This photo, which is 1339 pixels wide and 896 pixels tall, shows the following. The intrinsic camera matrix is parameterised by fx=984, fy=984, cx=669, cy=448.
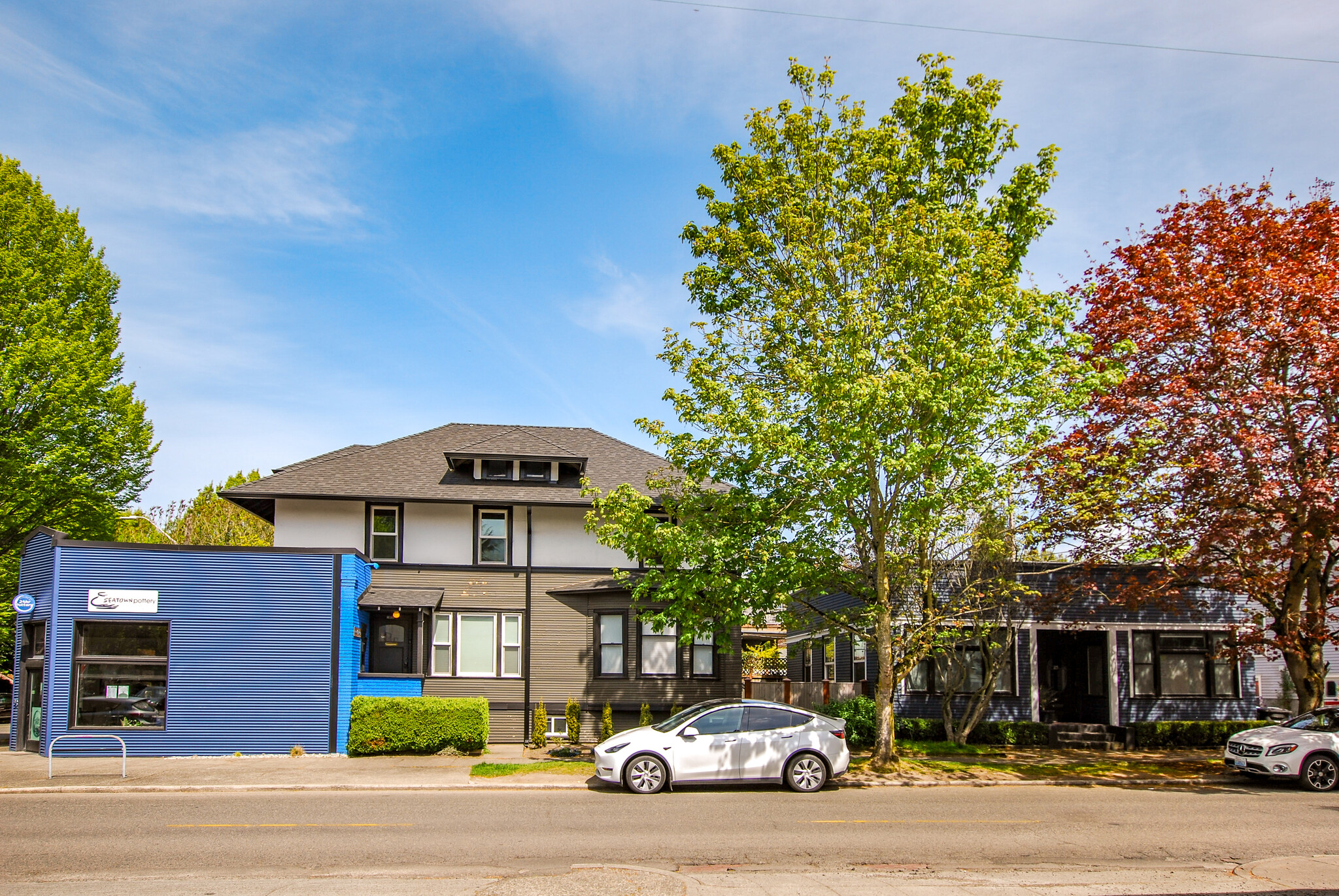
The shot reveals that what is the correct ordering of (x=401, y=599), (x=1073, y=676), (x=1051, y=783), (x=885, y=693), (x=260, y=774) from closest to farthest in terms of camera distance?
(x=260, y=774)
(x=1051, y=783)
(x=885, y=693)
(x=401, y=599)
(x=1073, y=676)

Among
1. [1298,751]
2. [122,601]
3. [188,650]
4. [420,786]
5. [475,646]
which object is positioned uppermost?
[122,601]

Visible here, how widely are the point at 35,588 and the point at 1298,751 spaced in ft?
88.2

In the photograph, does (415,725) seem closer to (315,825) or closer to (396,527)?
(396,527)

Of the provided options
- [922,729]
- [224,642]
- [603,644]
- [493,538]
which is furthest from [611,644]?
[224,642]

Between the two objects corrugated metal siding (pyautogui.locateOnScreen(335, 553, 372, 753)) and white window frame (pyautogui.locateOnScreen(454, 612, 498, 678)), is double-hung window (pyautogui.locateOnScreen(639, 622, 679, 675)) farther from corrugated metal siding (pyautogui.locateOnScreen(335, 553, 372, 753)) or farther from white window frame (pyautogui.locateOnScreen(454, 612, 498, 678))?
corrugated metal siding (pyautogui.locateOnScreen(335, 553, 372, 753))

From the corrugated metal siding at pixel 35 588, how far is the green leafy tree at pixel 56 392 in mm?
4792

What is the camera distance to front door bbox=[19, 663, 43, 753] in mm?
22234

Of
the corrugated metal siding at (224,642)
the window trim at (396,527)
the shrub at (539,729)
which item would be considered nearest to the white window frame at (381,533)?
the window trim at (396,527)

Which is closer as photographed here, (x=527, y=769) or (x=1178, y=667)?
(x=527, y=769)

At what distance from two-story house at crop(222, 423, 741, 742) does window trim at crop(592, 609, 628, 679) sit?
0.10 feet

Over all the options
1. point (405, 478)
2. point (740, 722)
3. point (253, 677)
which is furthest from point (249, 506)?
point (740, 722)

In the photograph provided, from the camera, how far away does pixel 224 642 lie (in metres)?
22.0

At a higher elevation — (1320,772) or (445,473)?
(445,473)

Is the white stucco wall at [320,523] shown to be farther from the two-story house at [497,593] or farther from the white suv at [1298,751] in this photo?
the white suv at [1298,751]
